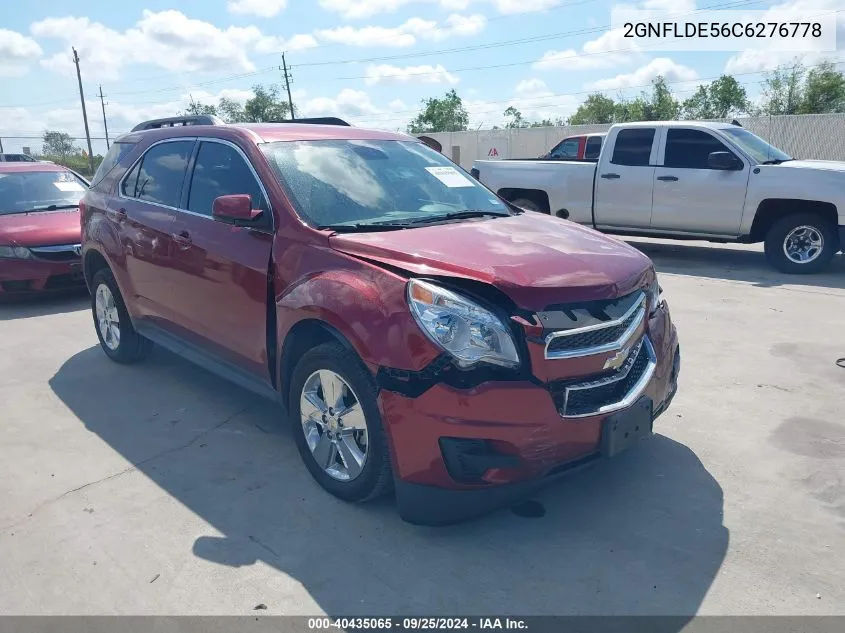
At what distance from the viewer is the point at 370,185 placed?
13.3 feet

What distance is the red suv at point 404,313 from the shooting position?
2840 mm

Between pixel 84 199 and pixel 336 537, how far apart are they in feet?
14.0

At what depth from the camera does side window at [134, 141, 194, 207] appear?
185 inches

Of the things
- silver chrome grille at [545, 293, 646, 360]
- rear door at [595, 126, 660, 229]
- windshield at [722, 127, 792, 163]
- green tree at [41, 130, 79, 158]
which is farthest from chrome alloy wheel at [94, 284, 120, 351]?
green tree at [41, 130, 79, 158]

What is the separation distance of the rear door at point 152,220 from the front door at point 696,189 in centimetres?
714

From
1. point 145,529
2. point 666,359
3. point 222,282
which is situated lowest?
point 145,529

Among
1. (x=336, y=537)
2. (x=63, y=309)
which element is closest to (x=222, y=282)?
(x=336, y=537)

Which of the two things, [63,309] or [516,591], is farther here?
[63,309]

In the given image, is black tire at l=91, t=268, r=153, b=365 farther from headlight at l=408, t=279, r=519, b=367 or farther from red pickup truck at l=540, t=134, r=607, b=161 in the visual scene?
red pickup truck at l=540, t=134, r=607, b=161

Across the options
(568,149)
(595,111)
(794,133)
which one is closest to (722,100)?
(595,111)

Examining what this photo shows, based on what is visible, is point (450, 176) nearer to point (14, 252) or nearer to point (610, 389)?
point (610, 389)

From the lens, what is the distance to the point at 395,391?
9.52 feet

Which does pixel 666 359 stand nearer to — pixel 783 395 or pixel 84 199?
pixel 783 395

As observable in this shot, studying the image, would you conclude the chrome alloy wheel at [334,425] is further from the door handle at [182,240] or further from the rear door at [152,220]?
the rear door at [152,220]
